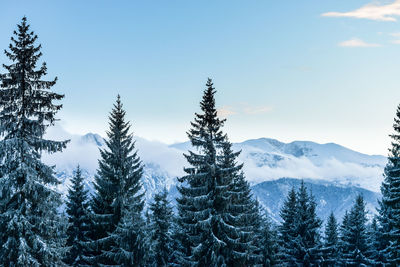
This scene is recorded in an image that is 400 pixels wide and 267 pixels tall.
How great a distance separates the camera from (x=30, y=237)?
727 inches

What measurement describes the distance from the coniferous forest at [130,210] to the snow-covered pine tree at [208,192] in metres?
0.07

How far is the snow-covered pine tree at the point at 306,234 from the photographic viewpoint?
139 feet

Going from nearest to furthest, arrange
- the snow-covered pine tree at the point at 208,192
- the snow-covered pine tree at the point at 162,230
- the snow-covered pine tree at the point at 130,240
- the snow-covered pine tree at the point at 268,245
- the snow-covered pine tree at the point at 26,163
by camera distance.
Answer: the snow-covered pine tree at the point at 26,163
the snow-covered pine tree at the point at 208,192
the snow-covered pine tree at the point at 130,240
the snow-covered pine tree at the point at 162,230
the snow-covered pine tree at the point at 268,245

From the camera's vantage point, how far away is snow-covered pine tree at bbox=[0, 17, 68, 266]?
60.2ft

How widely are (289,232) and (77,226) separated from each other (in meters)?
25.0

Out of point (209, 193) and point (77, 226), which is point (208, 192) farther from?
point (77, 226)

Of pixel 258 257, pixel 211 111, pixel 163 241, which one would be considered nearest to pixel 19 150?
pixel 211 111

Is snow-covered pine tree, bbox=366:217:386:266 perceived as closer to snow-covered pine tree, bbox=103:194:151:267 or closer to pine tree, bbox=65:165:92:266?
snow-covered pine tree, bbox=103:194:151:267

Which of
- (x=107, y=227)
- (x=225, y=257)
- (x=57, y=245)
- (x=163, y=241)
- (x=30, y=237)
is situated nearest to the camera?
(x=30, y=237)

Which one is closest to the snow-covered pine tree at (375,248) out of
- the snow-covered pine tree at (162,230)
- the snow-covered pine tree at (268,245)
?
the snow-covered pine tree at (268,245)

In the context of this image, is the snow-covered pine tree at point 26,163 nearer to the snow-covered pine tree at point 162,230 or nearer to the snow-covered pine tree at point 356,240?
the snow-covered pine tree at point 162,230

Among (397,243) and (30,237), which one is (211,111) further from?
(397,243)

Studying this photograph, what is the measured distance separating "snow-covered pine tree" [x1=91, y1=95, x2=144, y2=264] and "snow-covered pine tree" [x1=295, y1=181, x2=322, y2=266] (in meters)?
21.6

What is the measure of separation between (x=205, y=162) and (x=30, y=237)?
1257 cm
